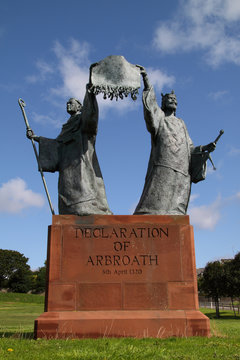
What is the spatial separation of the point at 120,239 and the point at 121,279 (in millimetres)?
794

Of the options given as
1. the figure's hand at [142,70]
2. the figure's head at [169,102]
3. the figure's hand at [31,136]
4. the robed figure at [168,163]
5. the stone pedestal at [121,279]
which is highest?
the figure's hand at [142,70]

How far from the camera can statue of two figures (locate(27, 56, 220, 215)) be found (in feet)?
28.6

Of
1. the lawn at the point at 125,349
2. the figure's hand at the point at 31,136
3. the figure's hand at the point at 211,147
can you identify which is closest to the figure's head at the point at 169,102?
the figure's hand at the point at 211,147

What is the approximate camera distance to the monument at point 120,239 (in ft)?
24.0

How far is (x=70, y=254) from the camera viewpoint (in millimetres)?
7832

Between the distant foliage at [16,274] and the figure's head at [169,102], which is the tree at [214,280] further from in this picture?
the distant foliage at [16,274]

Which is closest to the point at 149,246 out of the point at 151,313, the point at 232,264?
the point at 151,313

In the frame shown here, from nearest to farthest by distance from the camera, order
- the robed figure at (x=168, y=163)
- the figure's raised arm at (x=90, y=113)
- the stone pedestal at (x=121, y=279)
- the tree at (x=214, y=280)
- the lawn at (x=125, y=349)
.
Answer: the lawn at (x=125, y=349)
the stone pedestal at (x=121, y=279)
the robed figure at (x=168, y=163)
the figure's raised arm at (x=90, y=113)
the tree at (x=214, y=280)

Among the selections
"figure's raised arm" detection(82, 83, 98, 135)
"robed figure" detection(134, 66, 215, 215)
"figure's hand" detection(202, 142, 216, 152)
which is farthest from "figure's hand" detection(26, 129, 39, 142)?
"figure's hand" detection(202, 142, 216, 152)

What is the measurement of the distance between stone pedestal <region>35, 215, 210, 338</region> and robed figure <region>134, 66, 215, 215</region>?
601 mm

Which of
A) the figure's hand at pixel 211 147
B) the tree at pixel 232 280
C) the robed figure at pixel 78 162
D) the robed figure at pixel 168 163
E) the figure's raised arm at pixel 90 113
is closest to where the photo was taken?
the robed figure at pixel 78 162

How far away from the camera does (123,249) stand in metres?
7.96

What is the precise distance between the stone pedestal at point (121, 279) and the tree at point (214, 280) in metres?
31.8

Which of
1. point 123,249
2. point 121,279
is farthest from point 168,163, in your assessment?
point 121,279
